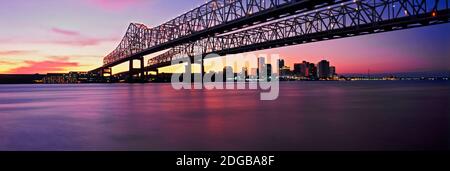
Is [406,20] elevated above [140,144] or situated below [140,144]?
above

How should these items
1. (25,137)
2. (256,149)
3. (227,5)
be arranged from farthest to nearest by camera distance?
(227,5) < (25,137) < (256,149)

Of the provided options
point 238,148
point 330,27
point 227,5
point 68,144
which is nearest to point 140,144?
point 68,144

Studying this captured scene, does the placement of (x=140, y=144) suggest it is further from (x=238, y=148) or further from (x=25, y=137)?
(x=25, y=137)

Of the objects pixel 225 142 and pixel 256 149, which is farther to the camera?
pixel 225 142

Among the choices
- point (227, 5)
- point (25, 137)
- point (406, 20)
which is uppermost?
point (227, 5)

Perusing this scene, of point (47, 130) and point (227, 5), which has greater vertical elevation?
point (227, 5)

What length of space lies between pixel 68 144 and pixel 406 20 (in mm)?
36555

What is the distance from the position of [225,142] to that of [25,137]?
16.1ft

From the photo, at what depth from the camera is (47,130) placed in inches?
431
